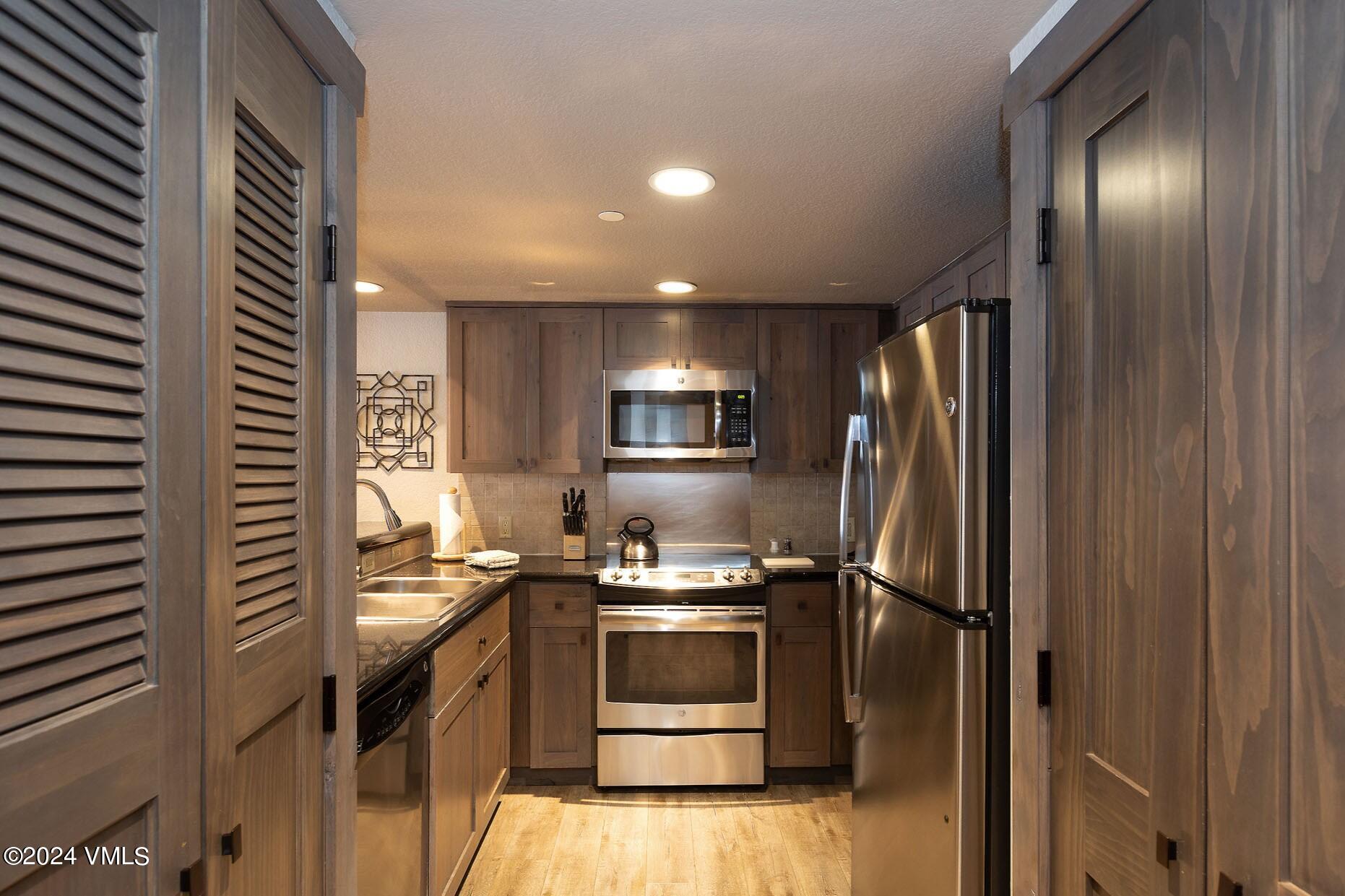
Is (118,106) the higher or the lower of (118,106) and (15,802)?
the higher

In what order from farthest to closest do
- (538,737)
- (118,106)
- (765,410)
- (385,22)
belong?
(765,410) → (538,737) → (385,22) → (118,106)

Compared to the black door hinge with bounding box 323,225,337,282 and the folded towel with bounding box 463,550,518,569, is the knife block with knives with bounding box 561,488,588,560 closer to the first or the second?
the folded towel with bounding box 463,550,518,569

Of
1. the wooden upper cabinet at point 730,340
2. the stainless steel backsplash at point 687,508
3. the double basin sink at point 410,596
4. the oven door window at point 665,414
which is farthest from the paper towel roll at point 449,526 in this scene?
the wooden upper cabinet at point 730,340

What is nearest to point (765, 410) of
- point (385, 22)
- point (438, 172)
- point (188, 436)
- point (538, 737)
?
point (538, 737)

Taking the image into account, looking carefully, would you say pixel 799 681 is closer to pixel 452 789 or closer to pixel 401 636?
pixel 452 789

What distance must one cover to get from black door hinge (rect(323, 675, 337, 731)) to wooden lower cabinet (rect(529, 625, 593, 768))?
7.73 feet

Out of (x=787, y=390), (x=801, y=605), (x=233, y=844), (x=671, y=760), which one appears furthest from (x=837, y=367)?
(x=233, y=844)

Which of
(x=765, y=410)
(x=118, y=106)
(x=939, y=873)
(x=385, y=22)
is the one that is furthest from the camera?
(x=765, y=410)

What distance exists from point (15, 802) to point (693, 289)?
3301 mm

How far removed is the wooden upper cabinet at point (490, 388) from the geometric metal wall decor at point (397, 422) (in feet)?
1.18

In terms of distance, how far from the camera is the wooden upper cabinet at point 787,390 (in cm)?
402

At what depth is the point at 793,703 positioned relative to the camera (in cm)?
364

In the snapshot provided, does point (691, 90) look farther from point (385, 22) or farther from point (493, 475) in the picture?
point (493, 475)

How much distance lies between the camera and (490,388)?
13.1 feet
